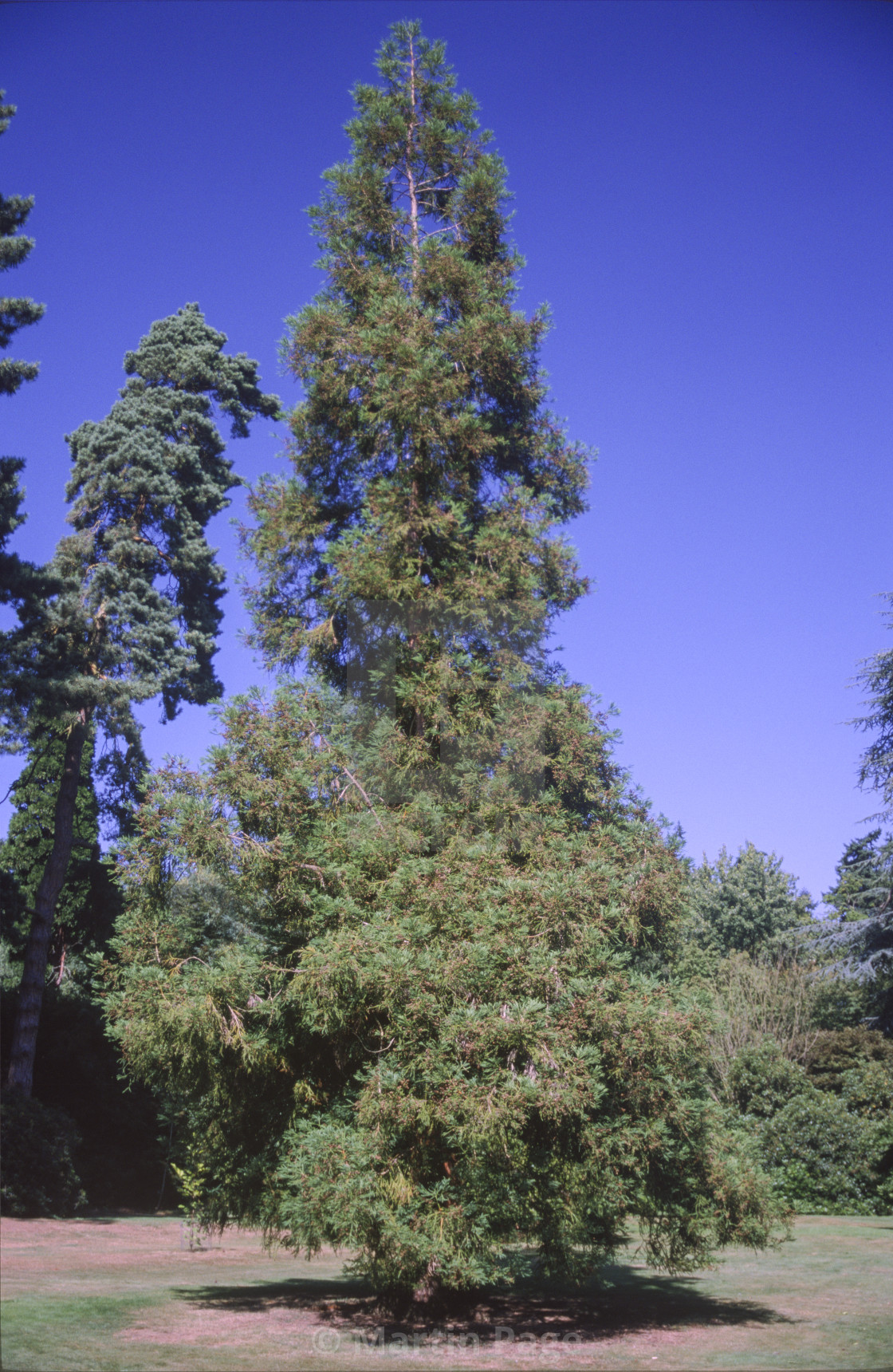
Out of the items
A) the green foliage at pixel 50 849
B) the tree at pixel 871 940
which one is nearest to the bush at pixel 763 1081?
the tree at pixel 871 940

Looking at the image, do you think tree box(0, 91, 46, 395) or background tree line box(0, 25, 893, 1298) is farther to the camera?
tree box(0, 91, 46, 395)

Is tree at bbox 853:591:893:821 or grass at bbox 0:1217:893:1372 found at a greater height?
tree at bbox 853:591:893:821

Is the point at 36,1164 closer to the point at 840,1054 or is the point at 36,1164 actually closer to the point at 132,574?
the point at 132,574

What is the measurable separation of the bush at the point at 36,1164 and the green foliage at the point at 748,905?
72.0 ft

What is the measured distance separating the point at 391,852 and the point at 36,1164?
8.77 metres

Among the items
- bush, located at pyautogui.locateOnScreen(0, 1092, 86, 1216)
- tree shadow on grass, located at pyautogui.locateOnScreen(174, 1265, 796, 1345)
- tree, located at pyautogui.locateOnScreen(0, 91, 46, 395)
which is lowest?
tree shadow on grass, located at pyautogui.locateOnScreen(174, 1265, 796, 1345)

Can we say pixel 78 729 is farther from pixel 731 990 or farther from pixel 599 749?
pixel 731 990

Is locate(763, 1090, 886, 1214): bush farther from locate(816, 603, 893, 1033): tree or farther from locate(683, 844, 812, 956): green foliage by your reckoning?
locate(683, 844, 812, 956): green foliage

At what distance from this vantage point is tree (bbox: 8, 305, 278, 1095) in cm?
1692

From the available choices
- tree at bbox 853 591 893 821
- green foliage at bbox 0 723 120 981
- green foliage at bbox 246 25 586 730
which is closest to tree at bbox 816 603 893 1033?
tree at bbox 853 591 893 821

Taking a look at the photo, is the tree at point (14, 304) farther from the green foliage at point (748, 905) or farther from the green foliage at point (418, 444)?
the green foliage at point (748, 905)

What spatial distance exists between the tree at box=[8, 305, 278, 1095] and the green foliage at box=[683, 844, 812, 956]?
20.1 m

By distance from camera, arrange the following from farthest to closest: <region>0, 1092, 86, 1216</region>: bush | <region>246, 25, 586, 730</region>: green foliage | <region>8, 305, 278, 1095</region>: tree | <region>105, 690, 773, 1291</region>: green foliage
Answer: <region>8, 305, 278, 1095</region>: tree
<region>0, 1092, 86, 1216</region>: bush
<region>246, 25, 586, 730</region>: green foliage
<region>105, 690, 773, 1291</region>: green foliage

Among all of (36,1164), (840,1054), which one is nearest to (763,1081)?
(840,1054)
